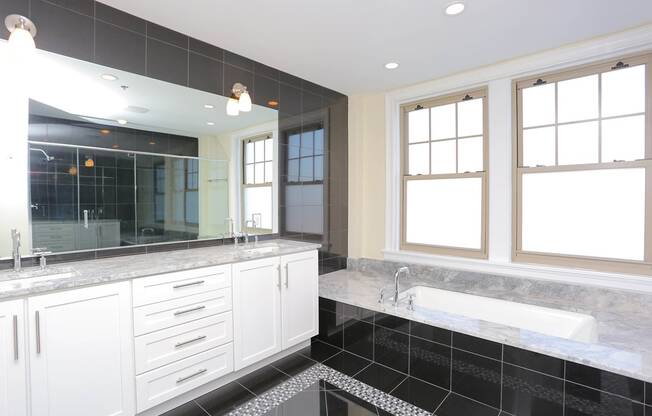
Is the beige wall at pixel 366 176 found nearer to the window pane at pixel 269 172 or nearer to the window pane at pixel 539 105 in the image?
the window pane at pixel 269 172

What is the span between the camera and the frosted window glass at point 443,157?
3.29 m

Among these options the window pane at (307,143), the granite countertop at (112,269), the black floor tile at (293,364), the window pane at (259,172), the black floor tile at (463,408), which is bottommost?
the black floor tile at (293,364)

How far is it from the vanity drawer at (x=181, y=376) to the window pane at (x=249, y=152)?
5.05 ft

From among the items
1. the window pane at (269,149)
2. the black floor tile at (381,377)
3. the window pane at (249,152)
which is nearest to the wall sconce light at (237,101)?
the window pane at (249,152)

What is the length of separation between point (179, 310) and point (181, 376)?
407mm

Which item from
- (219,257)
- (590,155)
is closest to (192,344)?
(219,257)

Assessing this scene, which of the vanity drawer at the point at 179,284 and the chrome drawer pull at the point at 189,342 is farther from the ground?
the vanity drawer at the point at 179,284

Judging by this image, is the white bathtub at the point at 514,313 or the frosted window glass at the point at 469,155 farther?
the frosted window glass at the point at 469,155

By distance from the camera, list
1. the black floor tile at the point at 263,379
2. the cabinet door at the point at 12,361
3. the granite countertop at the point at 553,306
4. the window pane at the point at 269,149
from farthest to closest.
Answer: the window pane at the point at 269,149 → the black floor tile at the point at 263,379 → the granite countertop at the point at 553,306 → the cabinet door at the point at 12,361

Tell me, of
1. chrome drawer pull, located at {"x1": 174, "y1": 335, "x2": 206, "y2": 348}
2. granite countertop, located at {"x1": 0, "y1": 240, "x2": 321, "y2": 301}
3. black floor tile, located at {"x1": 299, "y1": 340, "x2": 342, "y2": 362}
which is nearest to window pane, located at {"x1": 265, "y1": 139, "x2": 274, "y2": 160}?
granite countertop, located at {"x1": 0, "y1": 240, "x2": 321, "y2": 301}

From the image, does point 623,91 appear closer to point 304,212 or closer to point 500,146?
point 500,146

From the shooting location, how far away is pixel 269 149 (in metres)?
3.05

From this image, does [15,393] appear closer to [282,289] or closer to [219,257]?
[219,257]

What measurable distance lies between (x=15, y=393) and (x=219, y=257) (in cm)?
108
